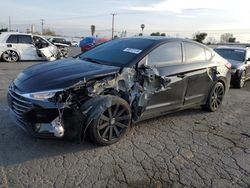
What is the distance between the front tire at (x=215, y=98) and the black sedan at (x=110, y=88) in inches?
13.1

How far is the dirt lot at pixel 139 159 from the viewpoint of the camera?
3.25m

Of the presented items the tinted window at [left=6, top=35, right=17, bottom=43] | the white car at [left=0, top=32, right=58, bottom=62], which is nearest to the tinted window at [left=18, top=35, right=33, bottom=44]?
the white car at [left=0, top=32, right=58, bottom=62]

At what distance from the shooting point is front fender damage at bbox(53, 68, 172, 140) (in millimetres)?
3670

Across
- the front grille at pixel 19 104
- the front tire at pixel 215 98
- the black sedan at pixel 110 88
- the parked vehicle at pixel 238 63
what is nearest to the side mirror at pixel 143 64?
the black sedan at pixel 110 88

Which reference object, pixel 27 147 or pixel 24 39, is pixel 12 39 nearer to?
pixel 24 39

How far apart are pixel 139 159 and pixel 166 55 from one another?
6.44 ft

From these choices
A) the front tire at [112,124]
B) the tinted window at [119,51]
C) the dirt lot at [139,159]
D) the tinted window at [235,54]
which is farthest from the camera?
the tinted window at [235,54]

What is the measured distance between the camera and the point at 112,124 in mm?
4094

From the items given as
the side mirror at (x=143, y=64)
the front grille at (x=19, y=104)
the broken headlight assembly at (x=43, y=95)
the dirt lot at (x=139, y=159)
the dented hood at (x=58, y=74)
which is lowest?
the dirt lot at (x=139, y=159)

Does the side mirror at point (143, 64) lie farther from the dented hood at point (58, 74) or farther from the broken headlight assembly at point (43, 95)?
the broken headlight assembly at point (43, 95)

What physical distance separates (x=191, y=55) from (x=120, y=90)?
193 cm

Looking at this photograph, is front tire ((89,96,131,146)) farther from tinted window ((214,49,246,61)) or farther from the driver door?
tinted window ((214,49,246,61))

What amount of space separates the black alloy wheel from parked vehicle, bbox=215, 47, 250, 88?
31.7ft

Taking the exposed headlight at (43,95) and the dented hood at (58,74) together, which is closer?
the exposed headlight at (43,95)
